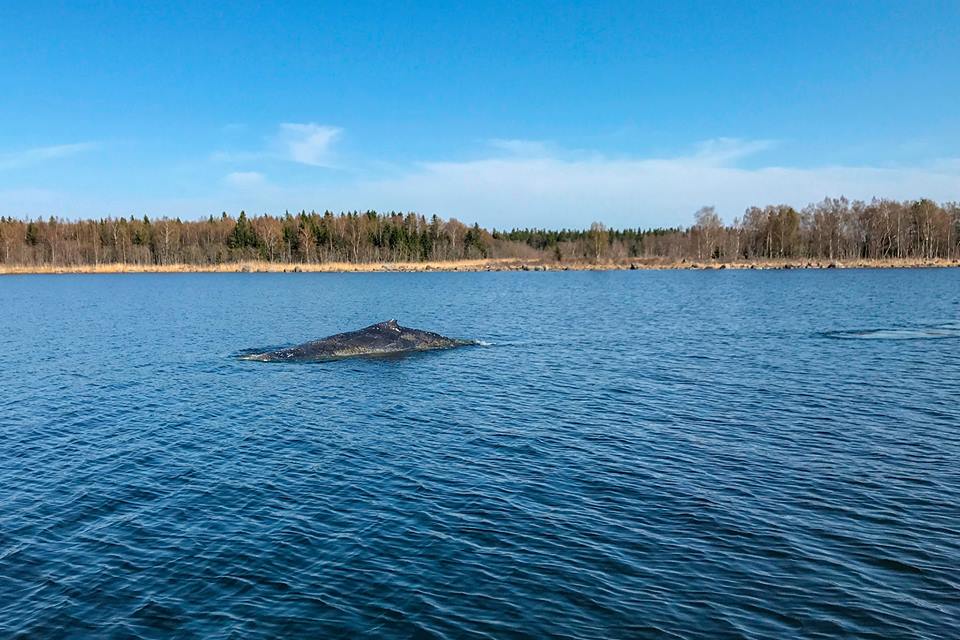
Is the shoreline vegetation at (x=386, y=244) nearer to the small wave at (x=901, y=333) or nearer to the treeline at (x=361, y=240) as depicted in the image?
the treeline at (x=361, y=240)

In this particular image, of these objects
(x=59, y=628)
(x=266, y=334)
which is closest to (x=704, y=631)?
(x=59, y=628)

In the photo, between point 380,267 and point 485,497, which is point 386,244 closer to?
point 380,267

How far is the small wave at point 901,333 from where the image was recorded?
4128cm

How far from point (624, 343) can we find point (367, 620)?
108 feet

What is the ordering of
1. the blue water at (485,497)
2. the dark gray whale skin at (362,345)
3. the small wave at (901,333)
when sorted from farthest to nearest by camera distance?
the small wave at (901,333), the dark gray whale skin at (362,345), the blue water at (485,497)

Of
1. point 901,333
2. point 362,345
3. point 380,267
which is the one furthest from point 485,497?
point 380,267

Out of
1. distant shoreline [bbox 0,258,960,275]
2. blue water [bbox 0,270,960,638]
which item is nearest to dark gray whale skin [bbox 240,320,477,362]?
blue water [bbox 0,270,960,638]

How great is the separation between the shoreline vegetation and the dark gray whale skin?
12979 cm

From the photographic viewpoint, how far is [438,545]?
1317 centimetres

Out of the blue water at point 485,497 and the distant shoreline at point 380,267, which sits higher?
the distant shoreline at point 380,267

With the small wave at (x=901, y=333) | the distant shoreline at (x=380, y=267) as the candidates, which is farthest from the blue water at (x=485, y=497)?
the distant shoreline at (x=380, y=267)

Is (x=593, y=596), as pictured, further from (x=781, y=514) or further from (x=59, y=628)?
(x=59, y=628)

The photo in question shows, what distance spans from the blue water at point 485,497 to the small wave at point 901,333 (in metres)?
5.65

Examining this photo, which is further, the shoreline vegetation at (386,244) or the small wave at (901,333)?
the shoreline vegetation at (386,244)
